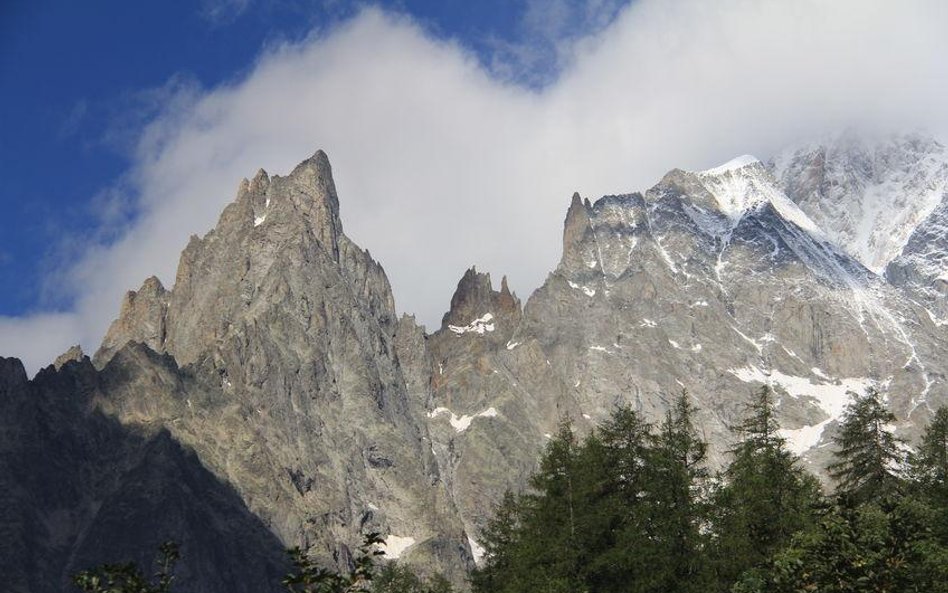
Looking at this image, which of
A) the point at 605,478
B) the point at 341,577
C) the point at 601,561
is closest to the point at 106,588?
the point at 341,577

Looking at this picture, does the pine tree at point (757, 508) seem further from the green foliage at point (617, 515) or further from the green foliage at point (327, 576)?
the green foliage at point (327, 576)

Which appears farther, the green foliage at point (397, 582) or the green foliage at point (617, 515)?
the green foliage at point (397, 582)

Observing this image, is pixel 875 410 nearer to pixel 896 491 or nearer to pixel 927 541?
pixel 896 491

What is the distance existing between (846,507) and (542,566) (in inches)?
744

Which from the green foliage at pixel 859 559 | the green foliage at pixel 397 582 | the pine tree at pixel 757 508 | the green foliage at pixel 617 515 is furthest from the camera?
the green foliage at pixel 397 582

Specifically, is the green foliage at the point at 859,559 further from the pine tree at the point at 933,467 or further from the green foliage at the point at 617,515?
the pine tree at the point at 933,467

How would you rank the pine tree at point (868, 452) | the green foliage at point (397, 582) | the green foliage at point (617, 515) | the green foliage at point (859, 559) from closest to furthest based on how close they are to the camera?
the green foliage at point (859, 559), the green foliage at point (617, 515), the pine tree at point (868, 452), the green foliage at point (397, 582)

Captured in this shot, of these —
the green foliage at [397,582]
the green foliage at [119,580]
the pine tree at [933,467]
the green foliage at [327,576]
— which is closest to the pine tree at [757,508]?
the pine tree at [933,467]

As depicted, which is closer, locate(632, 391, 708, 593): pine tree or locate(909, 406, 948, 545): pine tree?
locate(632, 391, 708, 593): pine tree

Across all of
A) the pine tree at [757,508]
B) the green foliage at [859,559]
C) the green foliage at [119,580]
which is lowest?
the green foliage at [859,559]

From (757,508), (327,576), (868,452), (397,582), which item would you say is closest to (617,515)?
(757,508)

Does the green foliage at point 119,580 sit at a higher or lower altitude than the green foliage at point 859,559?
higher

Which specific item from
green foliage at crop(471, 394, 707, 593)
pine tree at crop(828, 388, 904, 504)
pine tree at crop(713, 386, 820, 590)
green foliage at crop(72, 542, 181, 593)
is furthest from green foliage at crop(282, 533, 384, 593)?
pine tree at crop(828, 388, 904, 504)

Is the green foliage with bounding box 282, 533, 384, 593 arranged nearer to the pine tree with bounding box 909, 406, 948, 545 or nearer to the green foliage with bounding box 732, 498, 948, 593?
the green foliage with bounding box 732, 498, 948, 593
